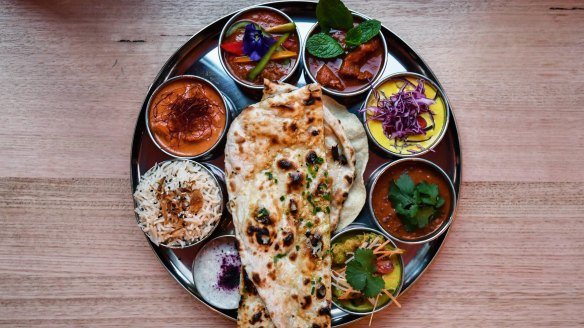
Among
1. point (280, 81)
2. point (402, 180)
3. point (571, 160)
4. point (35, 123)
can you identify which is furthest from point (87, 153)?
point (571, 160)

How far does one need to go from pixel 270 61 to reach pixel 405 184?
1.23m

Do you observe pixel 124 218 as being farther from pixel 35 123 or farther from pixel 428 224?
pixel 428 224

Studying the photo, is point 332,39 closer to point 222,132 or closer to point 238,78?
point 238,78

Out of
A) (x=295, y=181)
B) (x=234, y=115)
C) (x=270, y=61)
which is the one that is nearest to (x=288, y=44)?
(x=270, y=61)

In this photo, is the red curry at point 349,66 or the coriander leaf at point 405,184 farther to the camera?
the red curry at point 349,66

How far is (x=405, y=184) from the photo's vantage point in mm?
3303

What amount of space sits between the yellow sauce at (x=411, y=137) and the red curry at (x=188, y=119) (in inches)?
40.7

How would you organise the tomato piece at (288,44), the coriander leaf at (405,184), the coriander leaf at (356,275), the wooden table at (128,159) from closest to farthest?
the coriander leaf at (356,275) < the coriander leaf at (405,184) < the tomato piece at (288,44) < the wooden table at (128,159)

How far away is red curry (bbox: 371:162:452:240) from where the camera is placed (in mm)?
3361

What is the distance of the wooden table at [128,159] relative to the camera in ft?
12.0

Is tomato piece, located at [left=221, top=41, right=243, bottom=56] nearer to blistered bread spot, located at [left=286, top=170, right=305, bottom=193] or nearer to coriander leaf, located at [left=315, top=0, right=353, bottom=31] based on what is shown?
coriander leaf, located at [left=315, top=0, right=353, bottom=31]

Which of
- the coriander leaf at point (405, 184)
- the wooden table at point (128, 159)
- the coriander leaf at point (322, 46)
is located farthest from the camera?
the wooden table at point (128, 159)

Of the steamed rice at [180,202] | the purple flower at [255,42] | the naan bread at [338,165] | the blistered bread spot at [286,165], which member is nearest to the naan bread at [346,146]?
the naan bread at [338,165]

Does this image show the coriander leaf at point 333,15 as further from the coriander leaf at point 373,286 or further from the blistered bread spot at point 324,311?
the blistered bread spot at point 324,311
